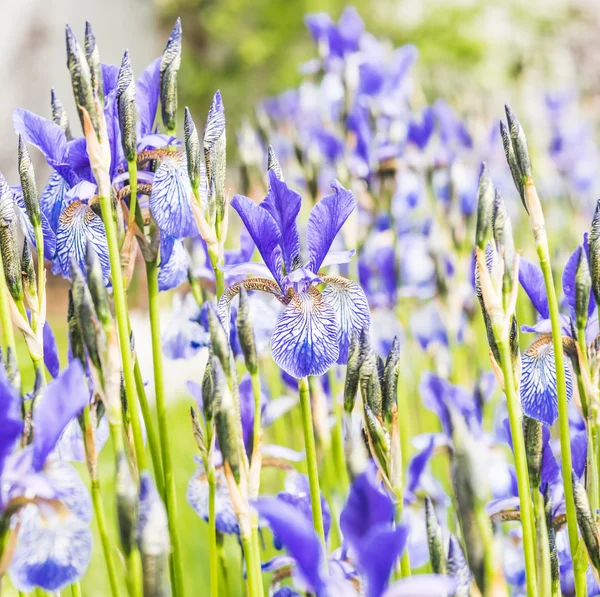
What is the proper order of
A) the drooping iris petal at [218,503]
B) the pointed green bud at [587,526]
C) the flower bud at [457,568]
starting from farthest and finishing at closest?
the drooping iris petal at [218,503]
the pointed green bud at [587,526]
the flower bud at [457,568]

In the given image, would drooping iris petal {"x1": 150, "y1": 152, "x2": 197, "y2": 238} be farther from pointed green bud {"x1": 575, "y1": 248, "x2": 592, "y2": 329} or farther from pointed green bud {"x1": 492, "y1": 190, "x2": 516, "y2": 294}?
pointed green bud {"x1": 575, "y1": 248, "x2": 592, "y2": 329}

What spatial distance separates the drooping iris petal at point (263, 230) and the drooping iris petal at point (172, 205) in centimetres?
7

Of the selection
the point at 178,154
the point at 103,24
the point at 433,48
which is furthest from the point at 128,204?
the point at 103,24

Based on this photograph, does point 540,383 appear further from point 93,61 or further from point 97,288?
point 93,61

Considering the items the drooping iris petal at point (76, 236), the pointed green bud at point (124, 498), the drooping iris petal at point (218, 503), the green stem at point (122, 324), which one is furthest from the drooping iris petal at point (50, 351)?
the pointed green bud at point (124, 498)

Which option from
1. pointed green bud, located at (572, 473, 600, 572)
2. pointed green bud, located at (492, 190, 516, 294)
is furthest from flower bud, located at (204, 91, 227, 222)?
pointed green bud, located at (572, 473, 600, 572)

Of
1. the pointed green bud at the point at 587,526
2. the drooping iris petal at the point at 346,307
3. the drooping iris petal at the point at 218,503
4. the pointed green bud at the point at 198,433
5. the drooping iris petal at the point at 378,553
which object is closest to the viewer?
the drooping iris petal at the point at 378,553

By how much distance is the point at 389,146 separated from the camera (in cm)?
222

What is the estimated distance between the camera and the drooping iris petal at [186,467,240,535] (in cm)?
114

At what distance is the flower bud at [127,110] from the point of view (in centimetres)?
95

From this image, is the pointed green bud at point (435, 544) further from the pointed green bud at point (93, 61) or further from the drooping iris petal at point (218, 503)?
the pointed green bud at point (93, 61)

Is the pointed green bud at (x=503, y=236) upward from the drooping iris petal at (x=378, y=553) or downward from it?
upward

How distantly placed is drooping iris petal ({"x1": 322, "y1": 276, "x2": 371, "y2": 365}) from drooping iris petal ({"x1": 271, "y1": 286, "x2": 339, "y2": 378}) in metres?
0.02

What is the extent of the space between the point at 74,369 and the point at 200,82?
10.5 meters
